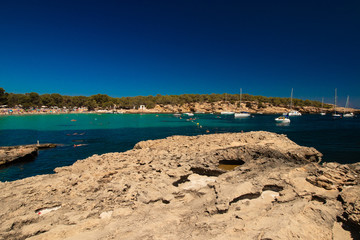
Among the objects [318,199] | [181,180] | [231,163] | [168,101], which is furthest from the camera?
[168,101]

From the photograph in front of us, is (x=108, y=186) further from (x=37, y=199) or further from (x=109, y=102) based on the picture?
(x=109, y=102)

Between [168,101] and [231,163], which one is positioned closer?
[231,163]

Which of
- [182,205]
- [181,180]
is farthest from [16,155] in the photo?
[182,205]

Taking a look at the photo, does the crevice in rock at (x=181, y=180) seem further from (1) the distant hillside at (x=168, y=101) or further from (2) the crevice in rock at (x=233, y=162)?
(1) the distant hillside at (x=168, y=101)

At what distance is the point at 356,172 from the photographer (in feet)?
30.2

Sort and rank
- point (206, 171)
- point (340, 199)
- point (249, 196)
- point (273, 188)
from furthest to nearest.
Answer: point (206, 171) → point (273, 188) → point (249, 196) → point (340, 199)

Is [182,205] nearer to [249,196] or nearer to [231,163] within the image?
[249,196]

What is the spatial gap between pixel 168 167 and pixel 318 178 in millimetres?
7918

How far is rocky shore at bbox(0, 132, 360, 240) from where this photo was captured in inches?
234

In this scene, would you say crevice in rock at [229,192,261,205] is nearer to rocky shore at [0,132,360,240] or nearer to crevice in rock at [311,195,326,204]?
rocky shore at [0,132,360,240]

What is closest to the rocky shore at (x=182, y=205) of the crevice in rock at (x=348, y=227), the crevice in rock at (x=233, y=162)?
the crevice in rock at (x=348, y=227)

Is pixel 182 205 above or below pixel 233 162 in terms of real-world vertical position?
above

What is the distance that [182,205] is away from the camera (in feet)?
26.5

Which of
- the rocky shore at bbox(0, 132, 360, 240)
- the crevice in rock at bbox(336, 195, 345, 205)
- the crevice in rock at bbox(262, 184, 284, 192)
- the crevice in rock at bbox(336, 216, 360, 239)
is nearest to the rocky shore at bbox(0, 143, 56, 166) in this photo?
the rocky shore at bbox(0, 132, 360, 240)
